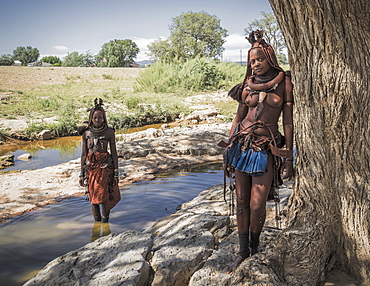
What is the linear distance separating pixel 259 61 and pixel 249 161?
2.48ft

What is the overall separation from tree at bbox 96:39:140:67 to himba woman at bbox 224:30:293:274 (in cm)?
4852

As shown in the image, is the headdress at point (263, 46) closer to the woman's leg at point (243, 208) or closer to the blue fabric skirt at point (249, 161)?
the blue fabric skirt at point (249, 161)

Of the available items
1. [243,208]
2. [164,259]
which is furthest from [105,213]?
[243,208]

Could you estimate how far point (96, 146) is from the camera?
175 inches

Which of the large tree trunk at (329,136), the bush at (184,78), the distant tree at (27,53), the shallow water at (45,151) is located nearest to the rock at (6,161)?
the shallow water at (45,151)

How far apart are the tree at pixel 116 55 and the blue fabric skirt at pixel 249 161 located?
48.6 meters

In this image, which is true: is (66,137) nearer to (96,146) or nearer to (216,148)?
(216,148)

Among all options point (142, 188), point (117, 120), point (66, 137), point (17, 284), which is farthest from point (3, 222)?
point (117, 120)

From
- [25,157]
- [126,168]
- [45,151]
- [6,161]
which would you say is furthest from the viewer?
[45,151]

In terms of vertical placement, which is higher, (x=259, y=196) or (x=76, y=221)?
(x=259, y=196)

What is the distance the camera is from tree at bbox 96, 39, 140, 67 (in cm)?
5041

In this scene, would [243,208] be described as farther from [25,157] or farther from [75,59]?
[75,59]

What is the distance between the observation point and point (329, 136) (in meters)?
2.67

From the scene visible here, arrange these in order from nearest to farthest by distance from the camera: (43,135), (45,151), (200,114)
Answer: (45,151), (43,135), (200,114)
